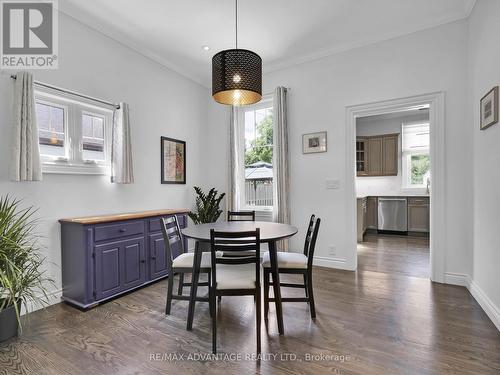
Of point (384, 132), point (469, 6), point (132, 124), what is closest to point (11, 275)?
point (132, 124)

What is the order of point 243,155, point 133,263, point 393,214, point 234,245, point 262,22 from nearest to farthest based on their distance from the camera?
1. point 234,245
2. point 133,263
3. point 262,22
4. point 243,155
5. point 393,214

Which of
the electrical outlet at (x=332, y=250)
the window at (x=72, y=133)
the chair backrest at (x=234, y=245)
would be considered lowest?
the electrical outlet at (x=332, y=250)

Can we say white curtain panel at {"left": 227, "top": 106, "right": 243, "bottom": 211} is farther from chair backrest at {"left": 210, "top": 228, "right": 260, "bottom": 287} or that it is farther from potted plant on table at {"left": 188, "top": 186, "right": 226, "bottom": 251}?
chair backrest at {"left": 210, "top": 228, "right": 260, "bottom": 287}

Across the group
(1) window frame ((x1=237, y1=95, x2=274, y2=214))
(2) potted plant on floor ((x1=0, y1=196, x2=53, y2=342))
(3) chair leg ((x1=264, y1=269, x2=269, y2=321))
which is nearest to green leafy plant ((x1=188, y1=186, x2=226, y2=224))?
(1) window frame ((x1=237, y1=95, x2=274, y2=214))

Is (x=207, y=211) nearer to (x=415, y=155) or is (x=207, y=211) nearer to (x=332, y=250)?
(x=332, y=250)

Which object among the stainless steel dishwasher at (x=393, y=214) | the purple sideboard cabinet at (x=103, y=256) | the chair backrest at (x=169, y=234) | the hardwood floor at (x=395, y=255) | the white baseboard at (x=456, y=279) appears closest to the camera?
the chair backrest at (x=169, y=234)

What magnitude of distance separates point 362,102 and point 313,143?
869 mm

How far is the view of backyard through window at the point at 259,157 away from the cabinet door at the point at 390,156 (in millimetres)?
3669

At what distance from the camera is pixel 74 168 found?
2955 mm

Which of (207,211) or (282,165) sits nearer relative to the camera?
(282,165)

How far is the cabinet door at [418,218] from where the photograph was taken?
6.04 m

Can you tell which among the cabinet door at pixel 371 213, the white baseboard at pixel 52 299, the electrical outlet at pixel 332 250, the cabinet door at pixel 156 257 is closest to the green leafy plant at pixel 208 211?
the cabinet door at pixel 156 257

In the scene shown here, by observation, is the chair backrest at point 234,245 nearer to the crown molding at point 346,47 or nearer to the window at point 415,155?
the crown molding at point 346,47

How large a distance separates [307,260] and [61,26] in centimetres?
353
